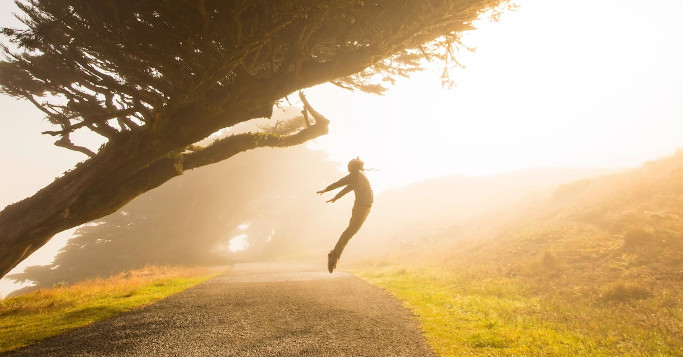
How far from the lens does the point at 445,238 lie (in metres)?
28.6

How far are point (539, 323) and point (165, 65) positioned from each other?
10.1 metres

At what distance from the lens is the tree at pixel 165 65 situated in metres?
5.71

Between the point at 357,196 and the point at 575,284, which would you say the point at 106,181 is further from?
the point at 575,284

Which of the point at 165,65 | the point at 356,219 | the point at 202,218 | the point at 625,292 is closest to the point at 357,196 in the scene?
the point at 356,219

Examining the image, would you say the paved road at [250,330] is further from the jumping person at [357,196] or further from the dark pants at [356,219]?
the dark pants at [356,219]

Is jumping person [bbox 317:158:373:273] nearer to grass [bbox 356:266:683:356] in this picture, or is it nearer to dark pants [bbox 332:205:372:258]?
dark pants [bbox 332:205:372:258]

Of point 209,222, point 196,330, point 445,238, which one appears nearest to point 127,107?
point 196,330

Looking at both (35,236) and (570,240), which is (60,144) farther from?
(570,240)

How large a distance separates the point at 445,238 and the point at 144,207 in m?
32.2

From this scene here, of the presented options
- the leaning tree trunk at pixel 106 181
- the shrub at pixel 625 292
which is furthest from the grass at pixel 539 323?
the leaning tree trunk at pixel 106 181

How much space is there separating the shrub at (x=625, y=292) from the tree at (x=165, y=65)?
8424mm

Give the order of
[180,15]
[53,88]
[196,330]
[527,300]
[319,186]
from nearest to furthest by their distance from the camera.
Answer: [180,15]
[196,330]
[53,88]
[527,300]
[319,186]

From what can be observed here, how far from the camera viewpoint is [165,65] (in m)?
6.14

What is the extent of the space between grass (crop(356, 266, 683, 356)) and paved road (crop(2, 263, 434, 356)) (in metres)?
0.85
